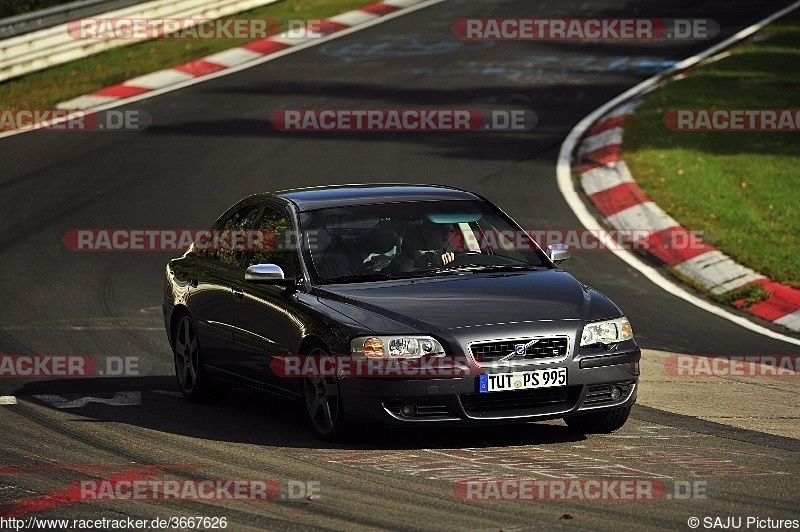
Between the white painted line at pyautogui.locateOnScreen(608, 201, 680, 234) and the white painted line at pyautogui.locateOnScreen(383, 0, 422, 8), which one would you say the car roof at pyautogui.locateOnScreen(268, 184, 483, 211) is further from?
the white painted line at pyautogui.locateOnScreen(383, 0, 422, 8)

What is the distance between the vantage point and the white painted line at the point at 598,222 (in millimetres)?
13969

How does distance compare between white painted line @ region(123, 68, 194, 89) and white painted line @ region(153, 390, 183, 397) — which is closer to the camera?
white painted line @ region(153, 390, 183, 397)

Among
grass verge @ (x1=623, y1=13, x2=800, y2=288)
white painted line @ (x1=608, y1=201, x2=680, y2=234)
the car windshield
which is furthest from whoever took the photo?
white painted line @ (x1=608, y1=201, x2=680, y2=234)

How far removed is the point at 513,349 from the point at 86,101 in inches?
624

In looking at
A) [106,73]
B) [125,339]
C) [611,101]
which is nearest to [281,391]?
[125,339]

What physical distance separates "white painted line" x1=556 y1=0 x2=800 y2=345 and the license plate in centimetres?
479

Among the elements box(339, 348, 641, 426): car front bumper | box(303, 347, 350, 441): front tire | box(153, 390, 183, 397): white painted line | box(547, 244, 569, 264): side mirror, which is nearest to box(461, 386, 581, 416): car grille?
box(339, 348, 641, 426): car front bumper

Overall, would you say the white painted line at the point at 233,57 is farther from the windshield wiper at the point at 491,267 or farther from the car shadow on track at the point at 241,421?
the windshield wiper at the point at 491,267

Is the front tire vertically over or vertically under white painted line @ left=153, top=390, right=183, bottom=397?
over

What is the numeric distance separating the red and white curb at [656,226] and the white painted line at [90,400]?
5817 millimetres

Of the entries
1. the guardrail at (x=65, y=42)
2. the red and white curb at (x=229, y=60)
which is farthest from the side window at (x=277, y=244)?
the guardrail at (x=65, y=42)

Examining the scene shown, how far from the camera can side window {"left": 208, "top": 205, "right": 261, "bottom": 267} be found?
10992 mm

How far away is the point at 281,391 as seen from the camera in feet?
32.5

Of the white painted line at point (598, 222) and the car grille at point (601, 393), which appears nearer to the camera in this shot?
the car grille at point (601, 393)
